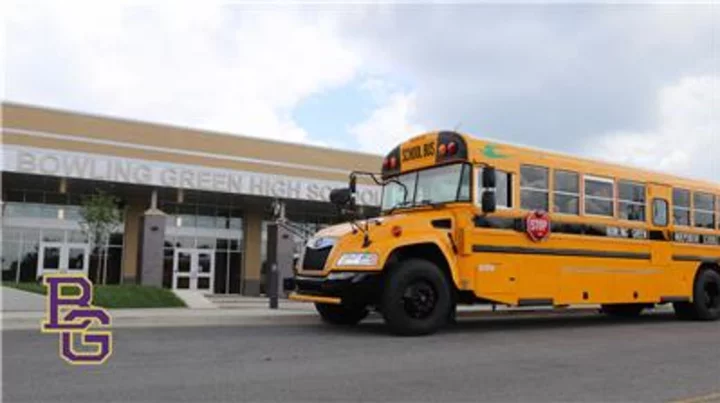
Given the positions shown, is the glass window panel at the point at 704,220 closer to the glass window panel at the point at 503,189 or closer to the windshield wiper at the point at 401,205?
the glass window panel at the point at 503,189

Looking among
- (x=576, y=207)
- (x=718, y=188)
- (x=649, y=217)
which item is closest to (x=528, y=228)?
(x=576, y=207)

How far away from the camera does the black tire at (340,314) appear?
39.2ft

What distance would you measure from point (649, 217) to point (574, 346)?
488cm

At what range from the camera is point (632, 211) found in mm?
13453

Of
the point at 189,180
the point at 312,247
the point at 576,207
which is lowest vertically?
the point at 312,247

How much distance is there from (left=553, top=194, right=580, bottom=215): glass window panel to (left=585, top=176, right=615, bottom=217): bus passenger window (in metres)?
0.26

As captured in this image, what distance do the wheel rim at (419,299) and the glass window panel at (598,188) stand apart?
4.01 m

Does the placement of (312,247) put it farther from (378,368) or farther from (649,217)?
(649,217)

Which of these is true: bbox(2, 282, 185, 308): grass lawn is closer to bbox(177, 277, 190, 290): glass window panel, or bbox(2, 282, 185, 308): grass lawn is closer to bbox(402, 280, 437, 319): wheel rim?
bbox(402, 280, 437, 319): wheel rim

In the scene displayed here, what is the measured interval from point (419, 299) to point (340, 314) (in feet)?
6.79

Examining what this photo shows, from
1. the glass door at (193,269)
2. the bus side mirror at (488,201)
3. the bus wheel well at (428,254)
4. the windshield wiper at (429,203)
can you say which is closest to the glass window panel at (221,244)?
the glass door at (193,269)

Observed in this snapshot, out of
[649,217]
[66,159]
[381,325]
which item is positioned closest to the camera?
[381,325]

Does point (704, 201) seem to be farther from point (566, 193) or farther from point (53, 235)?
point (53, 235)

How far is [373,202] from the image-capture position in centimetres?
3027
